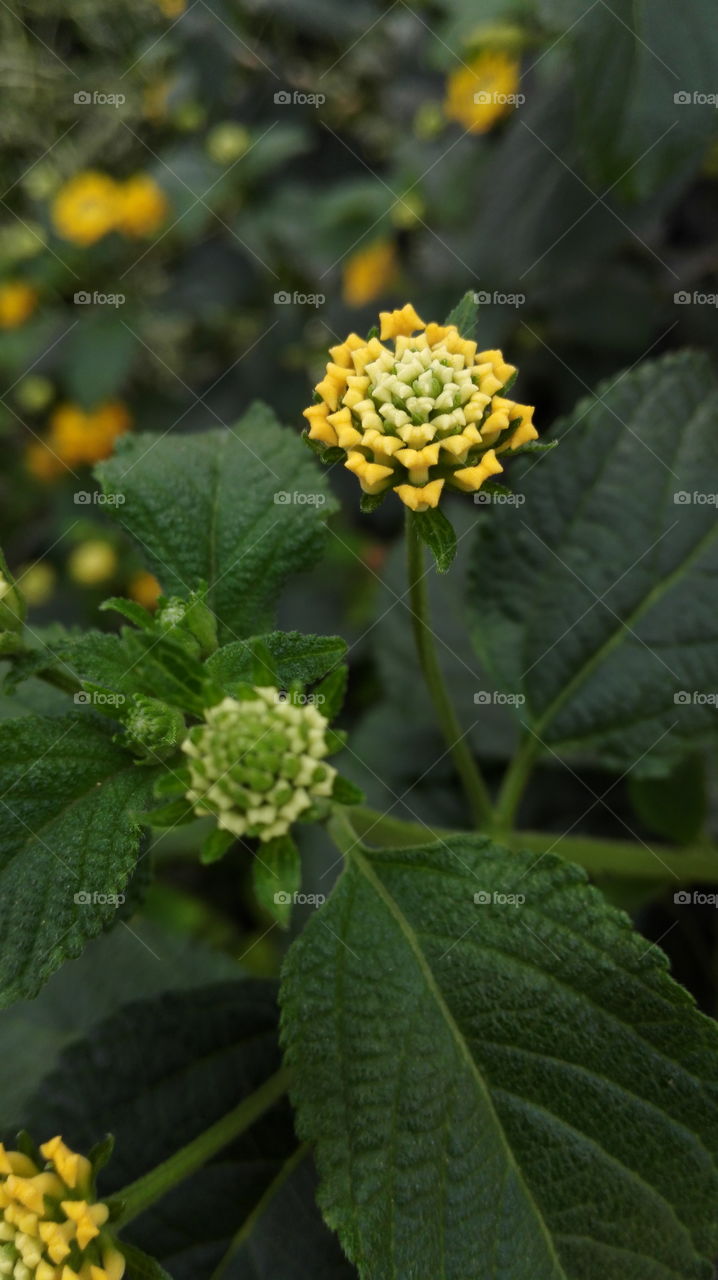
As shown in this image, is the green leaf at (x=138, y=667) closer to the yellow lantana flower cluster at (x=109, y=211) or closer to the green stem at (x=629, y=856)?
the green stem at (x=629, y=856)

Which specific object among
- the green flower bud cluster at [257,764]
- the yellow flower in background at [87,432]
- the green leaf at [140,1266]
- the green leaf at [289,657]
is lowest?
the green leaf at [140,1266]

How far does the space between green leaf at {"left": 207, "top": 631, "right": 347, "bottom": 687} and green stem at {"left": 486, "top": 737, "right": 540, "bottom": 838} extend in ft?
1.29

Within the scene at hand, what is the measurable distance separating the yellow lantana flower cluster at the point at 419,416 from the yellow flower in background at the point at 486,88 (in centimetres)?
131

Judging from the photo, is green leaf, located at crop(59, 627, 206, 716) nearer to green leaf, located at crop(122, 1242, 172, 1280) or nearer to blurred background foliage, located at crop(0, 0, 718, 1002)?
green leaf, located at crop(122, 1242, 172, 1280)

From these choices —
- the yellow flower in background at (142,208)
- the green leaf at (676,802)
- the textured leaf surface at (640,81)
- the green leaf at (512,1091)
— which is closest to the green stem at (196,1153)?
the green leaf at (512,1091)

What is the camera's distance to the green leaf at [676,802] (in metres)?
1.22

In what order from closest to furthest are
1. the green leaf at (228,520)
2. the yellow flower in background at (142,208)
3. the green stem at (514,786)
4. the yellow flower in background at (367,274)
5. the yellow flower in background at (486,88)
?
the green leaf at (228,520) < the green stem at (514,786) < the yellow flower in background at (486,88) < the yellow flower in background at (367,274) < the yellow flower in background at (142,208)

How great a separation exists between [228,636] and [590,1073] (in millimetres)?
452

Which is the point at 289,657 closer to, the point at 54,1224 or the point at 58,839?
the point at 58,839

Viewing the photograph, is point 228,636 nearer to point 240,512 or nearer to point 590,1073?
point 240,512

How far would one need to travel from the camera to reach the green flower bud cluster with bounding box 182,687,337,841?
2.31ft

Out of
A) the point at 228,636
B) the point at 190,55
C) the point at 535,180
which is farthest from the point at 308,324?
the point at 228,636

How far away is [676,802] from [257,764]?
69cm

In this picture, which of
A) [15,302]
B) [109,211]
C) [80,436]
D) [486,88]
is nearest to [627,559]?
[486,88]
